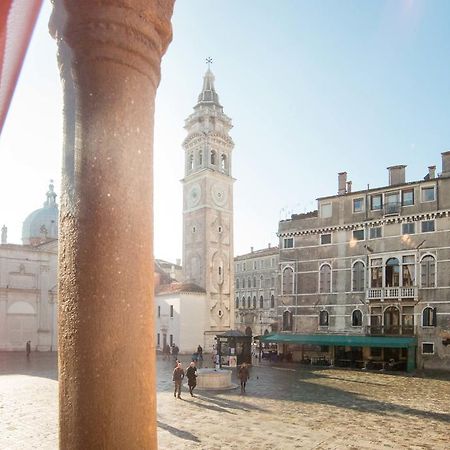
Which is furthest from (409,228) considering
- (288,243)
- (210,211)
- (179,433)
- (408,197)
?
(179,433)

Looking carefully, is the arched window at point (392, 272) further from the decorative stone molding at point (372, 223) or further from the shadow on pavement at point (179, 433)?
the shadow on pavement at point (179, 433)

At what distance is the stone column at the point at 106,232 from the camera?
2.21m

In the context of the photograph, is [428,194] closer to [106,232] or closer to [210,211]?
[210,211]

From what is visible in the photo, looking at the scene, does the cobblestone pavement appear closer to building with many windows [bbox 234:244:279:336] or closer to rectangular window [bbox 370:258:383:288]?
rectangular window [bbox 370:258:383:288]

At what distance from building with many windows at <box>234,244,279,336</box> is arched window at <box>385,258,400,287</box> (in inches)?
1278

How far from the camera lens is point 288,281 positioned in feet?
125

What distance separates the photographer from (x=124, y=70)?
240 centimetres

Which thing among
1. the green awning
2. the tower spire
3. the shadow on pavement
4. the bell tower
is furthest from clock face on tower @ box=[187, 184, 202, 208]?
the shadow on pavement

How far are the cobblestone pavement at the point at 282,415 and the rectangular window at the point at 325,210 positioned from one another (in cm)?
1468

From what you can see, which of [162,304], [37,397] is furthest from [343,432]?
[162,304]

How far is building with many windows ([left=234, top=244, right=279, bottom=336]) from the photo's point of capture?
6750 centimetres

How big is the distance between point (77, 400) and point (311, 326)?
117 feet

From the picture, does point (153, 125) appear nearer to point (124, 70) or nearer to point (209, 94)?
point (124, 70)

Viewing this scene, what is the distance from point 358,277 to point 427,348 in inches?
258
